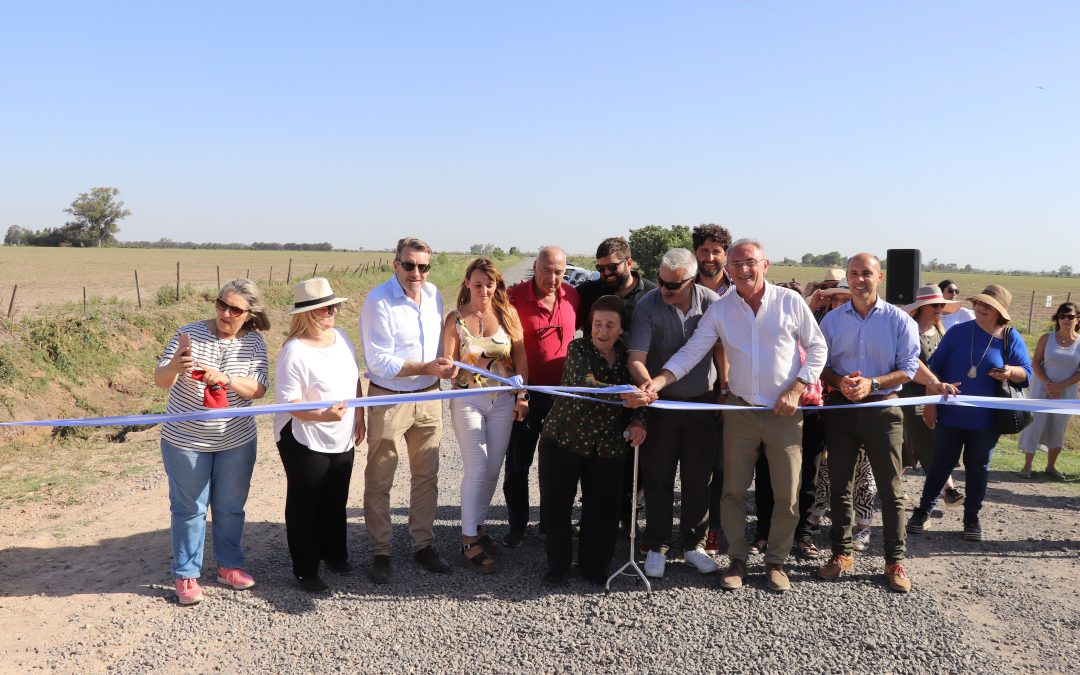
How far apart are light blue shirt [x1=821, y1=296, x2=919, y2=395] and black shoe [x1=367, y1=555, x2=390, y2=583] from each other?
3.29 metres

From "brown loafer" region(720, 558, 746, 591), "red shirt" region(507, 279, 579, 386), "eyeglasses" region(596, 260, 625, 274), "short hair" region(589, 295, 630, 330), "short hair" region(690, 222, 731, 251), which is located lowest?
"brown loafer" region(720, 558, 746, 591)

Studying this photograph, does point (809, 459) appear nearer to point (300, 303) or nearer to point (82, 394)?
point (300, 303)

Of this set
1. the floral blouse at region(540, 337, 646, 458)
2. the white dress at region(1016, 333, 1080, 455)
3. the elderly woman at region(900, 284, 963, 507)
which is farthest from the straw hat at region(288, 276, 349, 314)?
the white dress at region(1016, 333, 1080, 455)

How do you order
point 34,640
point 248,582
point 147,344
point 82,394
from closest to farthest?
point 34,640, point 248,582, point 82,394, point 147,344

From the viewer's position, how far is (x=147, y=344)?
13.8 m

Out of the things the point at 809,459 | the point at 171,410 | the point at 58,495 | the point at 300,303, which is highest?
the point at 300,303

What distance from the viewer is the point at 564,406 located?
504cm

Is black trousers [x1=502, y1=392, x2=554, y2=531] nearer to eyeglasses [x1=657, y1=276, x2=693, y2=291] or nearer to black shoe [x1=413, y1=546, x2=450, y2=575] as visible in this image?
black shoe [x1=413, y1=546, x2=450, y2=575]

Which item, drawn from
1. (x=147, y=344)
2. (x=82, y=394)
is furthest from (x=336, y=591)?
(x=147, y=344)

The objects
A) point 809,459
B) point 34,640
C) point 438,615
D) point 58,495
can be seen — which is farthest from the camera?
point 58,495

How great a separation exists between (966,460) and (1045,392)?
2.55m

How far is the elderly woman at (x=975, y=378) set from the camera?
19.3 ft

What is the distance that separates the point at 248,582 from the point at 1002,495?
22.3ft

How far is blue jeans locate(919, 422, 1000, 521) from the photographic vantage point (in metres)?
5.89
